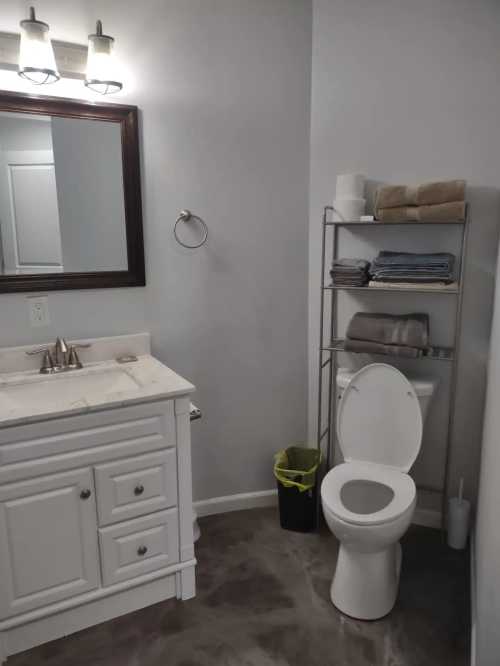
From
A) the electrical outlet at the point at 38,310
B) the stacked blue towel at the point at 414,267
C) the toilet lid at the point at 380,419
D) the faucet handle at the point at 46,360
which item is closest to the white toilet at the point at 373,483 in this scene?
the toilet lid at the point at 380,419

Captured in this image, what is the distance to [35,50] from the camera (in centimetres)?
180

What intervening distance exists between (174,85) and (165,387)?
130 centimetres

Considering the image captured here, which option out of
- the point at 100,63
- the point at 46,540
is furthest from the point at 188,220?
the point at 46,540

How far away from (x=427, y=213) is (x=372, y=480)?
111cm

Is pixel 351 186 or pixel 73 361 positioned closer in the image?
pixel 73 361

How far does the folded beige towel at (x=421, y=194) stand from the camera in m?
1.98

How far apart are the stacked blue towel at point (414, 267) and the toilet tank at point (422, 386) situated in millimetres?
445

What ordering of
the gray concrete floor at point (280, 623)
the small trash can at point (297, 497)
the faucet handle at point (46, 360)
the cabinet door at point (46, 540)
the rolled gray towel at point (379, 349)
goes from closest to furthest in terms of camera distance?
the cabinet door at point (46, 540) → the gray concrete floor at point (280, 623) → the faucet handle at point (46, 360) → the rolled gray towel at point (379, 349) → the small trash can at point (297, 497)

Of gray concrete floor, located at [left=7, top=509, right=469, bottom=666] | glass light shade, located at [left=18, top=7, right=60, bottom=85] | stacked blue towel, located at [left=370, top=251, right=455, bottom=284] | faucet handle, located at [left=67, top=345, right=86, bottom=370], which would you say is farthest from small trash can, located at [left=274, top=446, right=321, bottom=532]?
glass light shade, located at [left=18, top=7, right=60, bottom=85]

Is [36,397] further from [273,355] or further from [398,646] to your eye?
[398,646]

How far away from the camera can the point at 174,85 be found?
7.11 feet

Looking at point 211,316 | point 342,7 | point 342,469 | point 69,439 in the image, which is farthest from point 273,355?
point 342,7

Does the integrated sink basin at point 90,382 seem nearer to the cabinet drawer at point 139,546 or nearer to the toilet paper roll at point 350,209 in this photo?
the cabinet drawer at point 139,546

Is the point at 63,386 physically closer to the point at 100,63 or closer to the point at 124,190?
the point at 124,190
